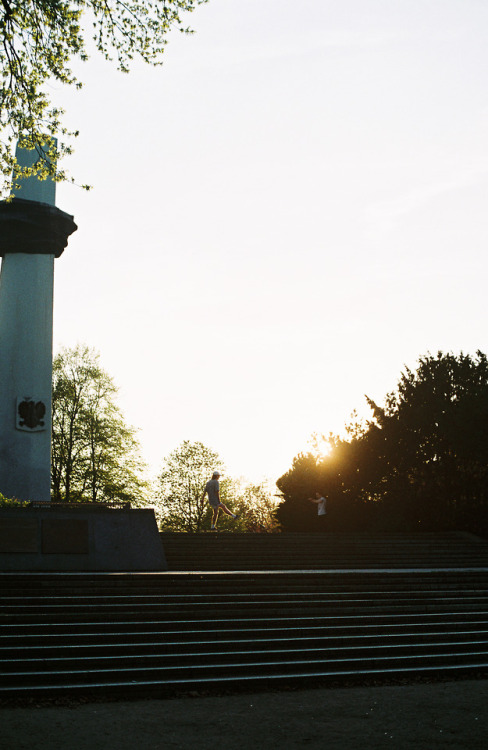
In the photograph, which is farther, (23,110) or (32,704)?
(23,110)

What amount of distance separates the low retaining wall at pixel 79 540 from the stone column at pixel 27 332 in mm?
7208

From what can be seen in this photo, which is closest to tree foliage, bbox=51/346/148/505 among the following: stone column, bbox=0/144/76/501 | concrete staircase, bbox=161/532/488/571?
stone column, bbox=0/144/76/501

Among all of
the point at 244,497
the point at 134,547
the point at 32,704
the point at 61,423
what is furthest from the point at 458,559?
the point at 244,497

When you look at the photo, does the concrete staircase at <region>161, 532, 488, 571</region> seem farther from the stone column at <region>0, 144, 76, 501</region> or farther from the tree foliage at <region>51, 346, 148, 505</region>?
the tree foliage at <region>51, 346, 148, 505</region>

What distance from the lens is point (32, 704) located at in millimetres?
7262

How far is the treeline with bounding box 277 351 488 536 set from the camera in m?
29.7

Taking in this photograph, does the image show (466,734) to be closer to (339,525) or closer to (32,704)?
(32,704)

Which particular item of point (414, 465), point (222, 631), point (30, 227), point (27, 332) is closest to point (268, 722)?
point (222, 631)

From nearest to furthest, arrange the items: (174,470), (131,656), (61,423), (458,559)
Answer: (131,656), (458,559), (61,423), (174,470)

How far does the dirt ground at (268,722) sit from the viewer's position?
600cm

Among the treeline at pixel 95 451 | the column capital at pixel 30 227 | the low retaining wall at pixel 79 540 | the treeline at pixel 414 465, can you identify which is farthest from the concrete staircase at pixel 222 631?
the treeline at pixel 95 451

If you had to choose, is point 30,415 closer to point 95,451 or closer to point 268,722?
point 268,722

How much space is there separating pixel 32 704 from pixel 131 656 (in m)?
1.43

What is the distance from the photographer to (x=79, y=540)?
527 inches
